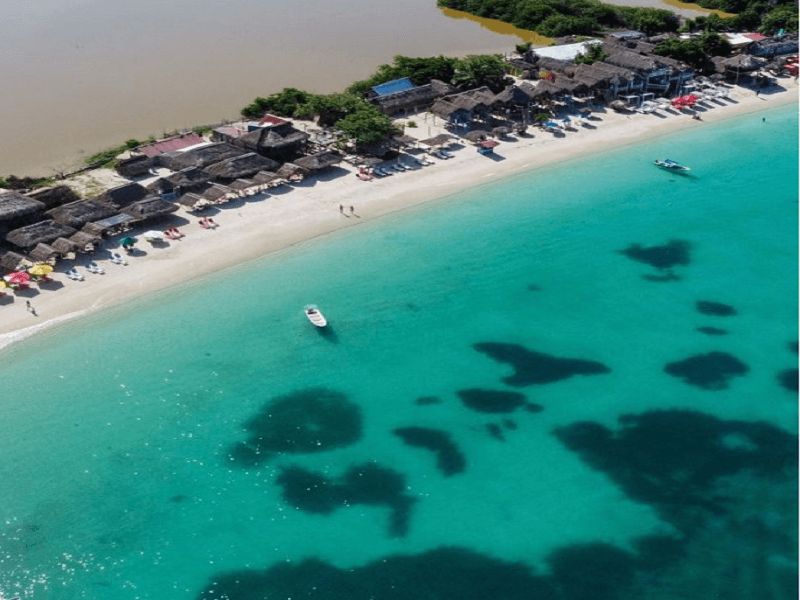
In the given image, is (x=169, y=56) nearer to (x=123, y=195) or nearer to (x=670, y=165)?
(x=123, y=195)

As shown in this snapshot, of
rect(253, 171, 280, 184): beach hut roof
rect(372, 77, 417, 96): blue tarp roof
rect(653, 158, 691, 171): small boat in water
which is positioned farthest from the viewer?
rect(372, 77, 417, 96): blue tarp roof

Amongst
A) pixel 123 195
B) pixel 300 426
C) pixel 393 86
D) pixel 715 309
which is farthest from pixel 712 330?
pixel 393 86

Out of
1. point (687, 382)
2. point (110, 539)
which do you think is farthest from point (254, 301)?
point (687, 382)

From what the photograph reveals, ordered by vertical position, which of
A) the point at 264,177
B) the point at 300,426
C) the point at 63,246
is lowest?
the point at 300,426

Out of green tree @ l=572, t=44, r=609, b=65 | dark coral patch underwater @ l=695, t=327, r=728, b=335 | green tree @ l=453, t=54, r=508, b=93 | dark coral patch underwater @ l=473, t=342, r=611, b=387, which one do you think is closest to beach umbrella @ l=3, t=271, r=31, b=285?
dark coral patch underwater @ l=473, t=342, r=611, b=387

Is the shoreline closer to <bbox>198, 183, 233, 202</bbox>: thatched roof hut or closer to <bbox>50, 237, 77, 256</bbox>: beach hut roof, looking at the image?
<bbox>198, 183, 233, 202</bbox>: thatched roof hut

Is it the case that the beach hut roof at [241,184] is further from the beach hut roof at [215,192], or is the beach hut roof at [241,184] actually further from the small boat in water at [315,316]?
the small boat in water at [315,316]
